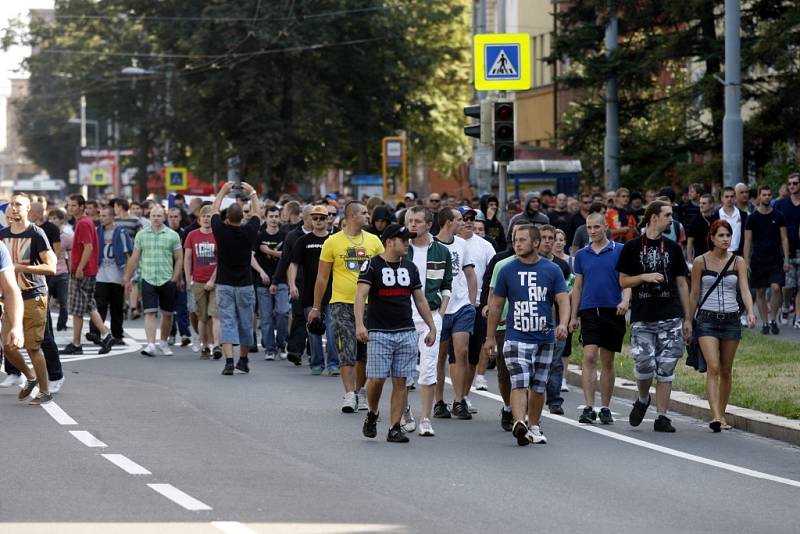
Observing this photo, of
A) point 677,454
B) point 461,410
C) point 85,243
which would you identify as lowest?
point 677,454

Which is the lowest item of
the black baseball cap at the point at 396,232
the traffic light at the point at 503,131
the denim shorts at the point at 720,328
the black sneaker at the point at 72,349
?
the black sneaker at the point at 72,349

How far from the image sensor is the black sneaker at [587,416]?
1378 cm

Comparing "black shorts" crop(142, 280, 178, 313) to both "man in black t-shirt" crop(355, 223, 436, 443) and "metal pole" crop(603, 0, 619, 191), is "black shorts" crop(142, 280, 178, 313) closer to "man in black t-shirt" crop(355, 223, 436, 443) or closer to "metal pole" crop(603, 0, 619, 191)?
"man in black t-shirt" crop(355, 223, 436, 443)

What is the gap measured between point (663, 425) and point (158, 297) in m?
9.05

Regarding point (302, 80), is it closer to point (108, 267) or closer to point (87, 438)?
point (108, 267)

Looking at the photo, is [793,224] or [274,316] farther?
[793,224]

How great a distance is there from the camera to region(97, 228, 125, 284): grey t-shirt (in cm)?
2164

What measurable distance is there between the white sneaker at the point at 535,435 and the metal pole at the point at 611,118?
23.2m

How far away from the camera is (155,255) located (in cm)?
2103

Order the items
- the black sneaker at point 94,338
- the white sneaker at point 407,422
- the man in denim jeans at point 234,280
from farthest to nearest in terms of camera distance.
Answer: the black sneaker at point 94,338, the man in denim jeans at point 234,280, the white sneaker at point 407,422

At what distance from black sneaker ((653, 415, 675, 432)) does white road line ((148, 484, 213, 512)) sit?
4.79m

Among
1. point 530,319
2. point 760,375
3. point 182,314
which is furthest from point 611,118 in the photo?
point 530,319

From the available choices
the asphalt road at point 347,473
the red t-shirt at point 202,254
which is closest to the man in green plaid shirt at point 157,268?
the red t-shirt at point 202,254

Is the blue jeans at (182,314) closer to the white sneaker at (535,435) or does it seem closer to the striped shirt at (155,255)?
the striped shirt at (155,255)
